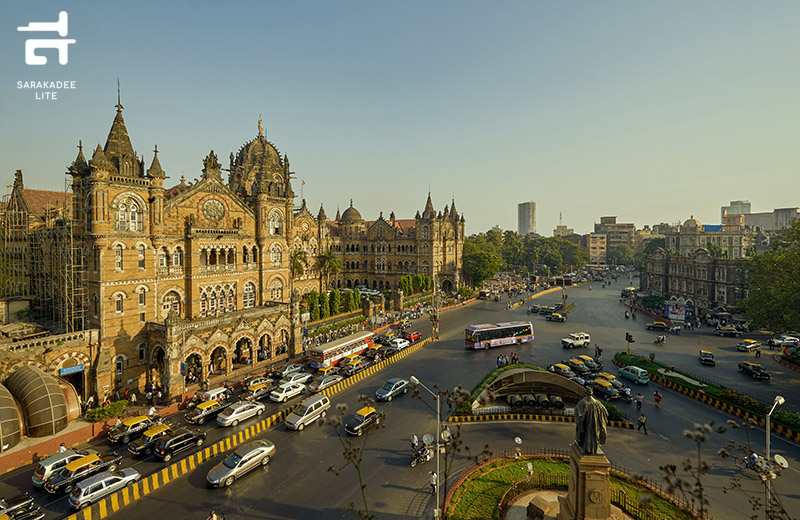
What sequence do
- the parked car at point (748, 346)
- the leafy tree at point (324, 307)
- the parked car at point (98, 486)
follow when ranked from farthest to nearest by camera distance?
1. the leafy tree at point (324, 307)
2. the parked car at point (748, 346)
3. the parked car at point (98, 486)

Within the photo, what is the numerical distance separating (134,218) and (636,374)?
46998 millimetres

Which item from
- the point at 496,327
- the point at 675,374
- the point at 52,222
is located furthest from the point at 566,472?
the point at 52,222

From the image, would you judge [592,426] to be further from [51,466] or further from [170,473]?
[51,466]

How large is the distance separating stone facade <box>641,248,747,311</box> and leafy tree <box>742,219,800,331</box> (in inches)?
682

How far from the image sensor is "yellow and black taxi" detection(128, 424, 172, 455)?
74.9 ft

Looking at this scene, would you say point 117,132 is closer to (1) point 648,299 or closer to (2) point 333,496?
(2) point 333,496

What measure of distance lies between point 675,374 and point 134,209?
50.2 metres

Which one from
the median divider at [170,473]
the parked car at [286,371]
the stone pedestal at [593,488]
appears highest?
the stone pedestal at [593,488]

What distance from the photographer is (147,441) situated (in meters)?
23.0

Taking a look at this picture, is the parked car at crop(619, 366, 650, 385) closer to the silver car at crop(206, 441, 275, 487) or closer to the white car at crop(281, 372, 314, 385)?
the white car at crop(281, 372, 314, 385)

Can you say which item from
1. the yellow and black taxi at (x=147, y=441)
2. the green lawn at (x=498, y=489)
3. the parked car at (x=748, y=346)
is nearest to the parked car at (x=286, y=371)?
the yellow and black taxi at (x=147, y=441)

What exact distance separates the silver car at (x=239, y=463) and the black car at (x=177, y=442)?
368cm

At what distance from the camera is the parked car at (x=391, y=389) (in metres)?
30.5

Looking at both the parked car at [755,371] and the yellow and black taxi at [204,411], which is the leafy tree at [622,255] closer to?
the parked car at [755,371]
